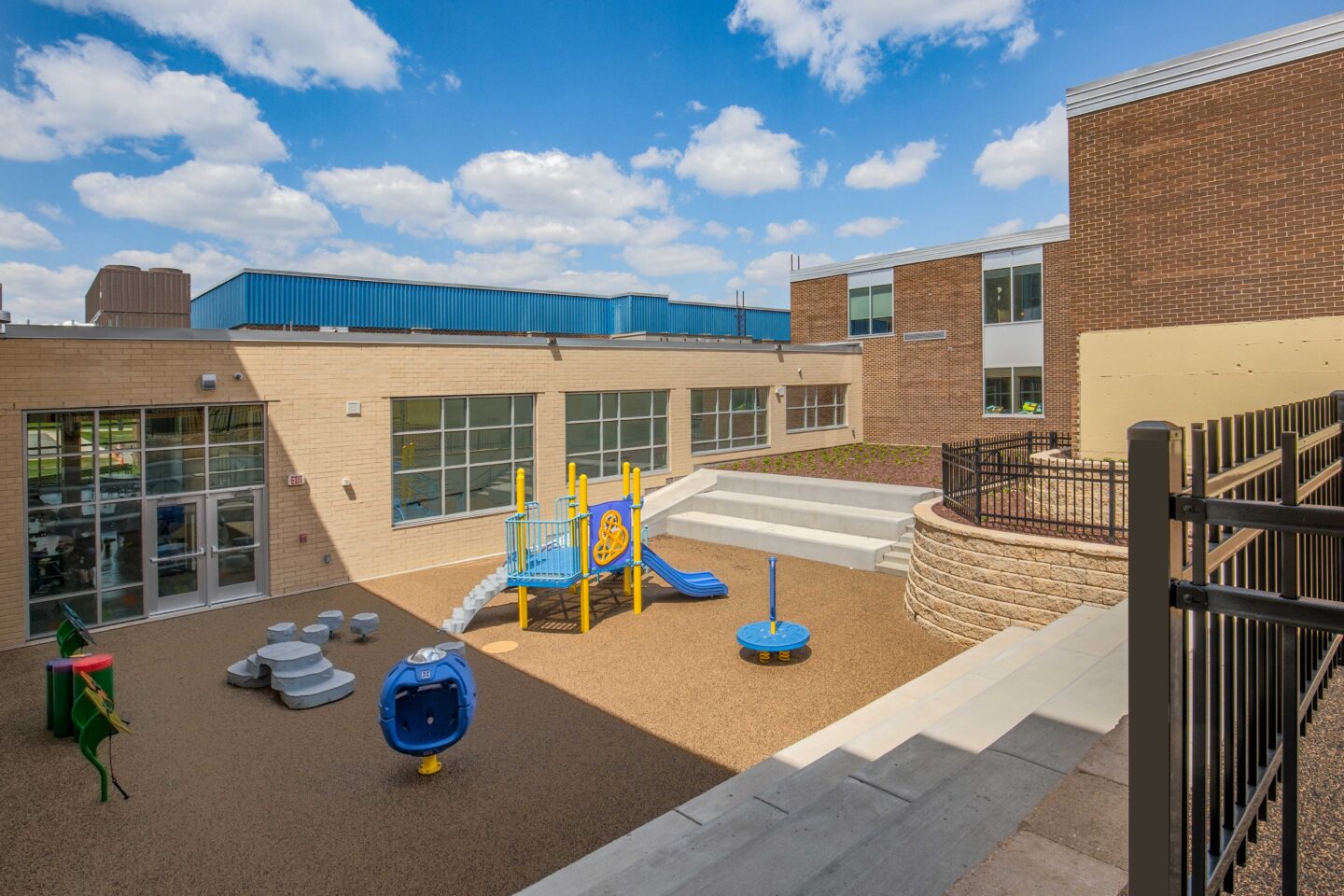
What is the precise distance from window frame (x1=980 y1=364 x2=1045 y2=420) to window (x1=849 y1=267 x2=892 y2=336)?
14.1 ft

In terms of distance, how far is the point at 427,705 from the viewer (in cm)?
761

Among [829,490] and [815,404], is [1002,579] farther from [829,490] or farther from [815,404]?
[815,404]

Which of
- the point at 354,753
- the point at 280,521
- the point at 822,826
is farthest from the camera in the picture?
the point at 280,521

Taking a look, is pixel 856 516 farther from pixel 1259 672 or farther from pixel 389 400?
pixel 1259 672

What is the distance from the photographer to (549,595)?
14461 millimetres

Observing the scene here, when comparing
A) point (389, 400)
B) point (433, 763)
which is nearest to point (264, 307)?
point (389, 400)

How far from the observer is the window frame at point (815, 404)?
2706 cm

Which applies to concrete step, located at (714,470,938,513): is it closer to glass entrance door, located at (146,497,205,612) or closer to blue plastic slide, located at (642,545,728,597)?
blue plastic slide, located at (642,545,728,597)

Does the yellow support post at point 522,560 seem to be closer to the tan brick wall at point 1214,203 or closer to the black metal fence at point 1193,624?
the black metal fence at point 1193,624

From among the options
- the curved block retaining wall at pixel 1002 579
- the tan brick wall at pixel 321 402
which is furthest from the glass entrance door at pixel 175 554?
the curved block retaining wall at pixel 1002 579

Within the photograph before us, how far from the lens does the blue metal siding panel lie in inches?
805

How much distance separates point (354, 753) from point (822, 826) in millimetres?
5325

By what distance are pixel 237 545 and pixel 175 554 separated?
950 millimetres

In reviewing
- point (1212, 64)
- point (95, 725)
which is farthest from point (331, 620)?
point (1212, 64)
